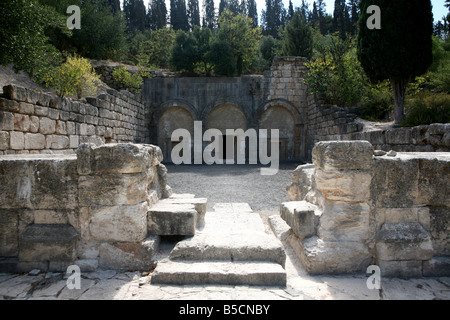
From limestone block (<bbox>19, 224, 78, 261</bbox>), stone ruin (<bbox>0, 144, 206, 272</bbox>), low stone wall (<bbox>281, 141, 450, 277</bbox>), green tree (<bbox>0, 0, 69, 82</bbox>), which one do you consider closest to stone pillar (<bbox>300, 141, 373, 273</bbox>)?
low stone wall (<bbox>281, 141, 450, 277</bbox>)

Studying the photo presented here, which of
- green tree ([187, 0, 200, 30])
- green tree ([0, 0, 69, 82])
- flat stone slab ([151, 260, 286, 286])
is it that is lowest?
flat stone slab ([151, 260, 286, 286])

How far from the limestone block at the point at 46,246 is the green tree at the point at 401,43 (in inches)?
354

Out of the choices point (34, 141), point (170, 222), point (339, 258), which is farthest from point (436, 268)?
point (34, 141)

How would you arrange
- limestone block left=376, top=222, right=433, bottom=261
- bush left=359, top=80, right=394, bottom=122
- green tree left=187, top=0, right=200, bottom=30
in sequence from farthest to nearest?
green tree left=187, top=0, right=200, bottom=30 → bush left=359, top=80, right=394, bottom=122 → limestone block left=376, top=222, right=433, bottom=261

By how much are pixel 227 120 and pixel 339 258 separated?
1232 cm

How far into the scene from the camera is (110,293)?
2.27 metres

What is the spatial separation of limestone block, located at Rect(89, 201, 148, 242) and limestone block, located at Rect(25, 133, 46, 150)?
13.4 feet

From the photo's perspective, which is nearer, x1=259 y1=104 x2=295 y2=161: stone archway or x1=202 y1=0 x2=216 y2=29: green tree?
x1=259 y1=104 x2=295 y2=161: stone archway

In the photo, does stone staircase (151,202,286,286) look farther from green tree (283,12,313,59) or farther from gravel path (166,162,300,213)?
green tree (283,12,313,59)

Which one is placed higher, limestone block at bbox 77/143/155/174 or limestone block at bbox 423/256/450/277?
limestone block at bbox 77/143/155/174

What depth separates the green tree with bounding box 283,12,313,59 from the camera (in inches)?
740

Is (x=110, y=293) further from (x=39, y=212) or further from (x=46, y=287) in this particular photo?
(x=39, y=212)

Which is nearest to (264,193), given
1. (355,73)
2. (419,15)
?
(419,15)

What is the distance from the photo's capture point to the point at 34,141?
587cm
